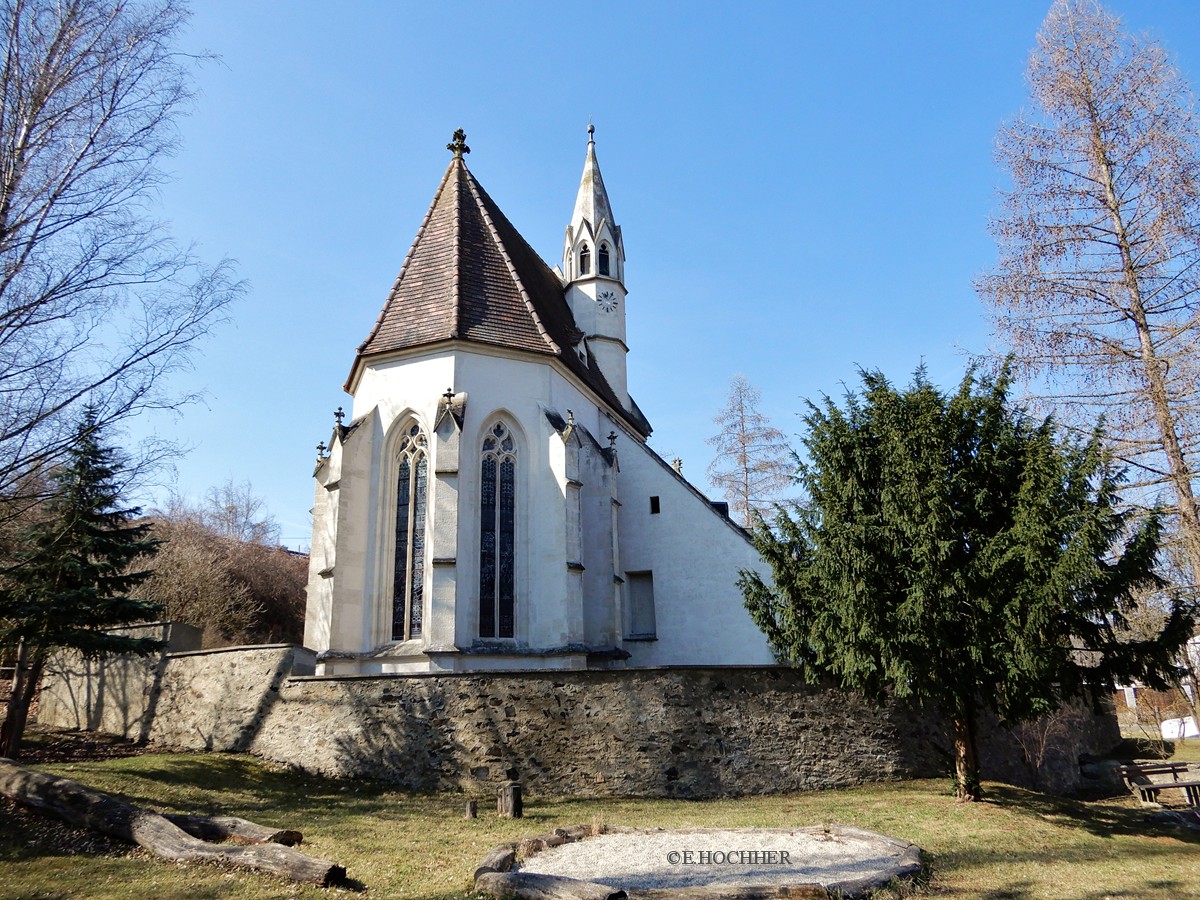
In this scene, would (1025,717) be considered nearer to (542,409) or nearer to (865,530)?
(865,530)

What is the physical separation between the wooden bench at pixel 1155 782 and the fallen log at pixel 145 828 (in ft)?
46.1

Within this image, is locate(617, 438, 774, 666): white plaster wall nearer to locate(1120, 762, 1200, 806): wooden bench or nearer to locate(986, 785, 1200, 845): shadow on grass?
locate(986, 785, 1200, 845): shadow on grass

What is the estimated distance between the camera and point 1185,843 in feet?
37.1

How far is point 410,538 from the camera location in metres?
17.0

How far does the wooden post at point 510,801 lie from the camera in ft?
38.7

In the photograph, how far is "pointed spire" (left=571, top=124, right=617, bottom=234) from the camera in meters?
28.0

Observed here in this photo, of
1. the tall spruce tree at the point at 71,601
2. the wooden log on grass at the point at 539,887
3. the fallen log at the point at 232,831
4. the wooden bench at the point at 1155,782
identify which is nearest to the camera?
the wooden log on grass at the point at 539,887

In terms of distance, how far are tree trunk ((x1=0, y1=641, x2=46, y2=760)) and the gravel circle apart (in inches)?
399

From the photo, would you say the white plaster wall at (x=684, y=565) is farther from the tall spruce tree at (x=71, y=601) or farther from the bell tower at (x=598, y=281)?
the tall spruce tree at (x=71, y=601)

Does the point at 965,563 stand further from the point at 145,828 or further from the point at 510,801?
the point at 145,828

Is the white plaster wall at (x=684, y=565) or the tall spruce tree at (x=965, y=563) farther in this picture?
the white plaster wall at (x=684, y=565)

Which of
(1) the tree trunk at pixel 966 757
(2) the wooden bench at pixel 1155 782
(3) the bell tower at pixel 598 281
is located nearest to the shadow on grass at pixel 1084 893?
(1) the tree trunk at pixel 966 757

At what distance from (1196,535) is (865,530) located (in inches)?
175

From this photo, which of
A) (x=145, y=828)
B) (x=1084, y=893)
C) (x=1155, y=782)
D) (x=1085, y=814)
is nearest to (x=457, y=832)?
(x=145, y=828)
